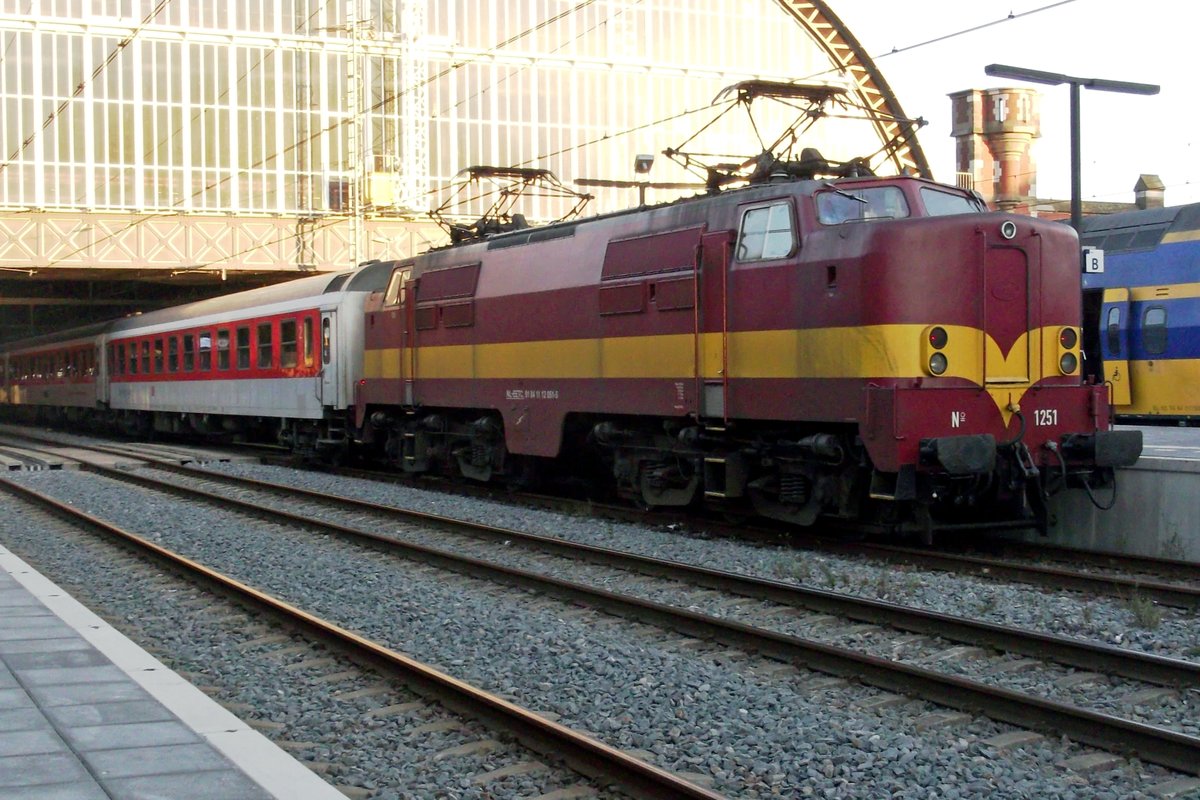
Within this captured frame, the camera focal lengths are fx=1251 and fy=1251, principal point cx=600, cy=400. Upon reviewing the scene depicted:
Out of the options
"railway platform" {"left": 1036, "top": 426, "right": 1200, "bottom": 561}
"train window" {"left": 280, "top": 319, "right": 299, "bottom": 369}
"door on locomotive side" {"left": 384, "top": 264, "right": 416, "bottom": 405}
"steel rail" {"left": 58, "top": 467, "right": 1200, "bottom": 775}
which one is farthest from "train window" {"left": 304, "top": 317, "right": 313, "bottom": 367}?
"railway platform" {"left": 1036, "top": 426, "right": 1200, "bottom": 561}

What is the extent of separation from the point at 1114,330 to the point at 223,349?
18662mm

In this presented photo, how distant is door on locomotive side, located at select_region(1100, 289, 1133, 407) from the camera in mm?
23062

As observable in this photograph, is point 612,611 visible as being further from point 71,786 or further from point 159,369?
point 159,369

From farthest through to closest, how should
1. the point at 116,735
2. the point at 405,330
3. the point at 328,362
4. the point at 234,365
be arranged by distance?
the point at 234,365 → the point at 328,362 → the point at 405,330 → the point at 116,735

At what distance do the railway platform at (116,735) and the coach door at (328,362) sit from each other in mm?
14366

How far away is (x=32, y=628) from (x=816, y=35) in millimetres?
54566

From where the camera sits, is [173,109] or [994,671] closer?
[994,671]

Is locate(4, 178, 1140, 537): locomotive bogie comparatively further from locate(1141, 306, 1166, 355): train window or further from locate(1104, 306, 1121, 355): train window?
locate(1104, 306, 1121, 355): train window

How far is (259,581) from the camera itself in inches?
452

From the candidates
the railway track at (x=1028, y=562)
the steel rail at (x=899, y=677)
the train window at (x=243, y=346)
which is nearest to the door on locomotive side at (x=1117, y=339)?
the railway track at (x=1028, y=562)

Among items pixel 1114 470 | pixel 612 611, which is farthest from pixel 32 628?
pixel 1114 470

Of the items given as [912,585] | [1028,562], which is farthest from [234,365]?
[912,585]

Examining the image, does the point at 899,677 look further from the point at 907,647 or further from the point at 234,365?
the point at 234,365

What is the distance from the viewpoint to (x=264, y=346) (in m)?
→ 25.8
